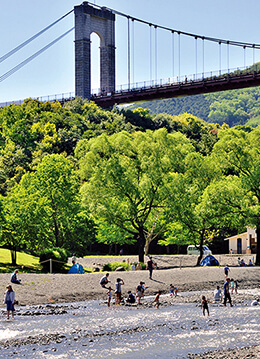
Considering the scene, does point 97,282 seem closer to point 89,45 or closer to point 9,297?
→ point 9,297

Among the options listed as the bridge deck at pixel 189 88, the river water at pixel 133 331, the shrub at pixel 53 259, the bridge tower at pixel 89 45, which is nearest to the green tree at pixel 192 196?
the shrub at pixel 53 259

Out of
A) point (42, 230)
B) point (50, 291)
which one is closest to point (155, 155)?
point (42, 230)

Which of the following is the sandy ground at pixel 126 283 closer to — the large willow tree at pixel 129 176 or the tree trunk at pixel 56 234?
the large willow tree at pixel 129 176

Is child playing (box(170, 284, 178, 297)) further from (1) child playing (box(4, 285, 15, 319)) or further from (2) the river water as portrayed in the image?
(1) child playing (box(4, 285, 15, 319))

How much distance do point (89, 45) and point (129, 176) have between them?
83.8 metres

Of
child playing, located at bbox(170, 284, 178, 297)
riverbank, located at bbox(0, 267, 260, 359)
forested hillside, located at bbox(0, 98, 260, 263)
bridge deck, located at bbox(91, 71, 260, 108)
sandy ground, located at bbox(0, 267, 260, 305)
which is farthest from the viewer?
bridge deck, located at bbox(91, 71, 260, 108)

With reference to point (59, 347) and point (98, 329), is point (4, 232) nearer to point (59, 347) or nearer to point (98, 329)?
point (98, 329)

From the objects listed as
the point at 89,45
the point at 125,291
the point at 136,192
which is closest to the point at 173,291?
the point at 125,291

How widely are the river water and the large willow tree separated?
1978cm

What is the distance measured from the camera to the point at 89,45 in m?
133

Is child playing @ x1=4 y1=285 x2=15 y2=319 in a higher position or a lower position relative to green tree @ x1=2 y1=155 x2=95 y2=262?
lower

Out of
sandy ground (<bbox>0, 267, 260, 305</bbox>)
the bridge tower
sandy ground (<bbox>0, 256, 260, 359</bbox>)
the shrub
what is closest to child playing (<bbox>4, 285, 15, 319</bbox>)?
sandy ground (<bbox>0, 256, 260, 359</bbox>)

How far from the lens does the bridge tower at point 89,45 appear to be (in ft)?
428

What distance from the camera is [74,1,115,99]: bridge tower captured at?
428 ft
